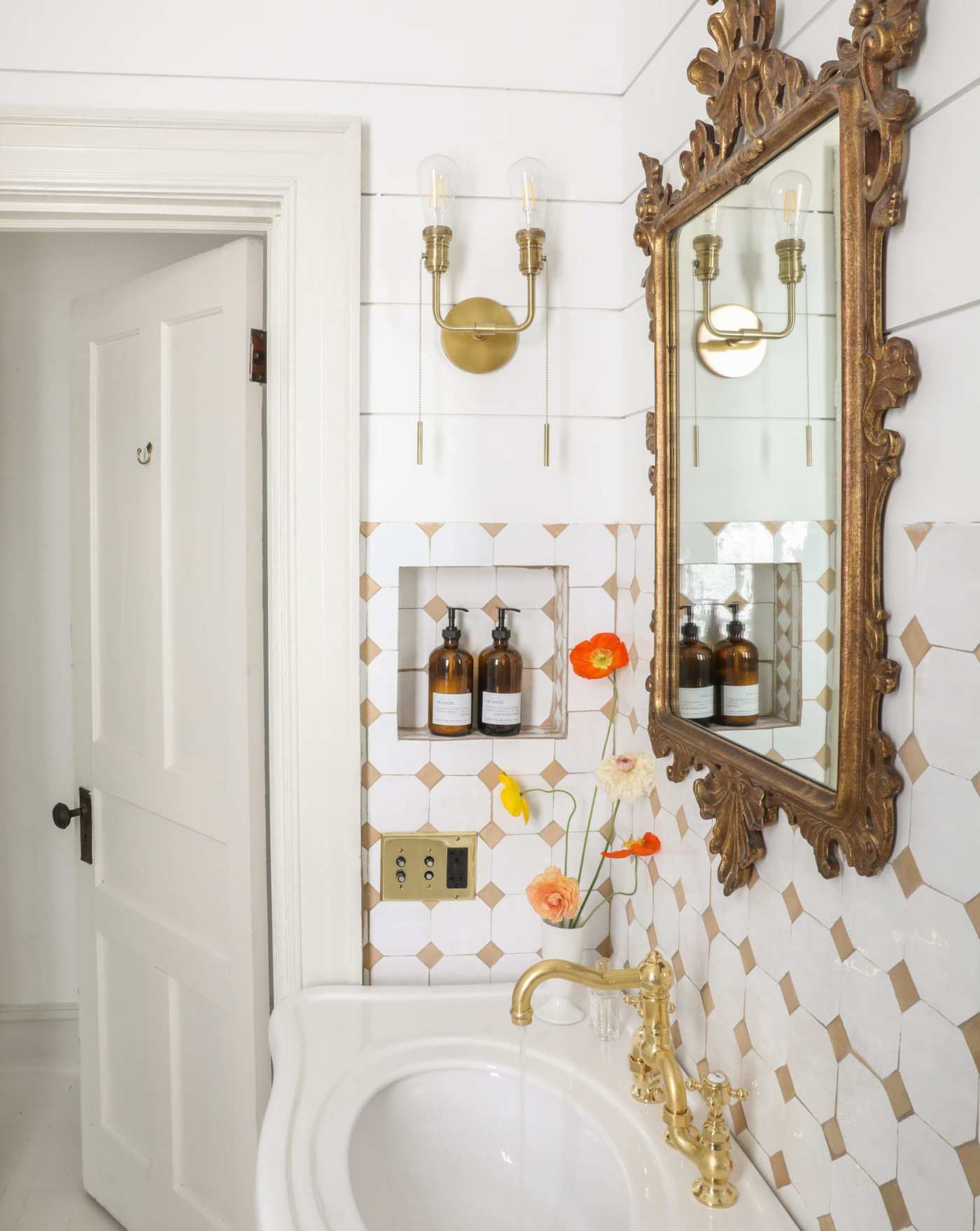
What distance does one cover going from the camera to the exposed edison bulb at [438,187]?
52.4 inches

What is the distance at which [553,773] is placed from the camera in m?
1.51

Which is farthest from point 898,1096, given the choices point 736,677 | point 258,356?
point 258,356

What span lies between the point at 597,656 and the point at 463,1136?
68 centimetres

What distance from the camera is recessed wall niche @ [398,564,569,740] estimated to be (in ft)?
4.97

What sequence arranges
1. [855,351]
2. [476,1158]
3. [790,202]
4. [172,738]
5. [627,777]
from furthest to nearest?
1. [172,738]
2. [627,777]
3. [476,1158]
4. [790,202]
5. [855,351]

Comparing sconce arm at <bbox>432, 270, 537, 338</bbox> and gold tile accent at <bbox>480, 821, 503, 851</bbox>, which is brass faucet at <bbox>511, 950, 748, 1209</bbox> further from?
sconce arm at <bbox>432, 270, 537, 338</bbox>

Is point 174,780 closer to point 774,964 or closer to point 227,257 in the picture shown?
point 227,257

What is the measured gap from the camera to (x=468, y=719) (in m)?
1.49

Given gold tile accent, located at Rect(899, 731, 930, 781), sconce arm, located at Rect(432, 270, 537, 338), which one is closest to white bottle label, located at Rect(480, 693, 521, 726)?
sconce arm, located at Rect(432, 270, 537, 338)

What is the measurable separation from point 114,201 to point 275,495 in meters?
0.51

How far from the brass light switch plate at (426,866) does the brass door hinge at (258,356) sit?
778 millimetres

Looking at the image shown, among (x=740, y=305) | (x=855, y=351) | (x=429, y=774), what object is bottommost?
(x=429, y=774)

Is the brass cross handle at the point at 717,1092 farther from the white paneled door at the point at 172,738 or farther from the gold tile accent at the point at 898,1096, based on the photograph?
the white paneled door at the point at 172,738

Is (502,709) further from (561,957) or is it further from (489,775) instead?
(561,957)
